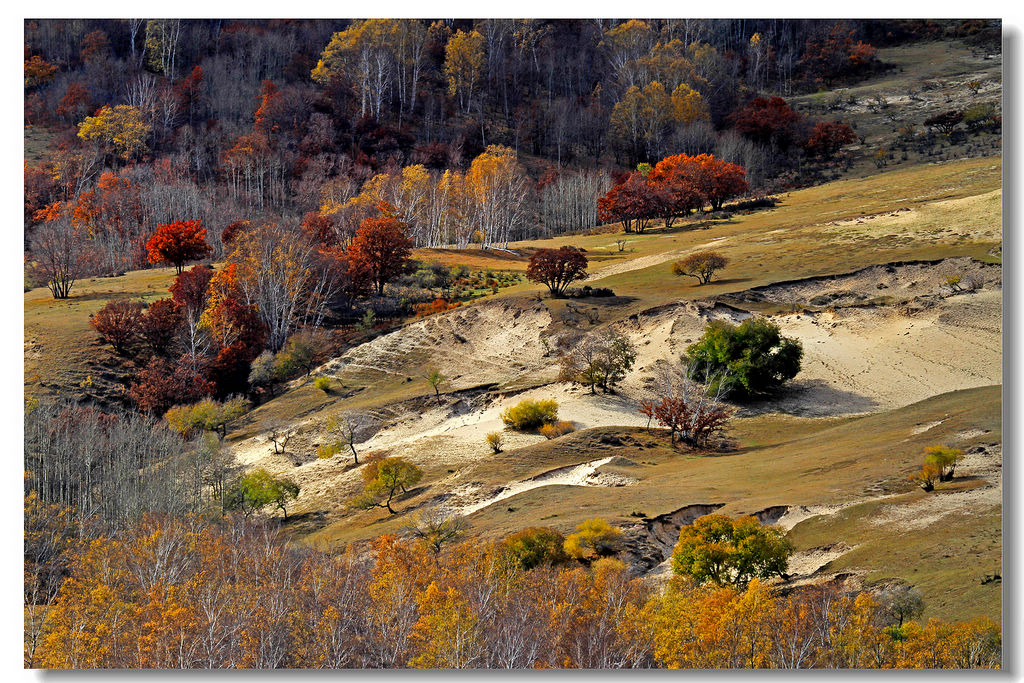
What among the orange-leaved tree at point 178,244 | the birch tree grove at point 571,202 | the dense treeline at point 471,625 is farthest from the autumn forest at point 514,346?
the birch tree grove at point 571,202

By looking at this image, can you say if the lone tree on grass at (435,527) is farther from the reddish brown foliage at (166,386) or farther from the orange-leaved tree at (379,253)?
→ the orange-leaved tree at (379,253)

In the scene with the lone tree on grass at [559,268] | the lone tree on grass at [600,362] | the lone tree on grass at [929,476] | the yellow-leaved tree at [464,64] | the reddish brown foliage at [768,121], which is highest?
the yellow-leaved tree at [464,64]

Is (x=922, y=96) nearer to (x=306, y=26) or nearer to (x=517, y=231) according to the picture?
(x=517, y=231)

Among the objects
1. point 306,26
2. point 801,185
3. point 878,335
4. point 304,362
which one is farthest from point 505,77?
point 878,335

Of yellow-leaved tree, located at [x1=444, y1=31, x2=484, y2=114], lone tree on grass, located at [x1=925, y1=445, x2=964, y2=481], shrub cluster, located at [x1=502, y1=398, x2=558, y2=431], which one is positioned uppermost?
yellow-leaved tree, located at [x1=444, y1=31, x2=484, y2=114]

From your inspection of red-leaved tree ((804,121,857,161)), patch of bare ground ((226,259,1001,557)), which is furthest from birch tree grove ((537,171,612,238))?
patch of bare ground ((226,259,1001,557))

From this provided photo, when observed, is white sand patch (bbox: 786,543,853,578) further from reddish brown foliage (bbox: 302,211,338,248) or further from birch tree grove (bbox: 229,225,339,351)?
reddish brown foliage (bbox: 302,211,338,248)

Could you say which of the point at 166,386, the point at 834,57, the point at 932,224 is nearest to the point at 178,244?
the point at 166,386
